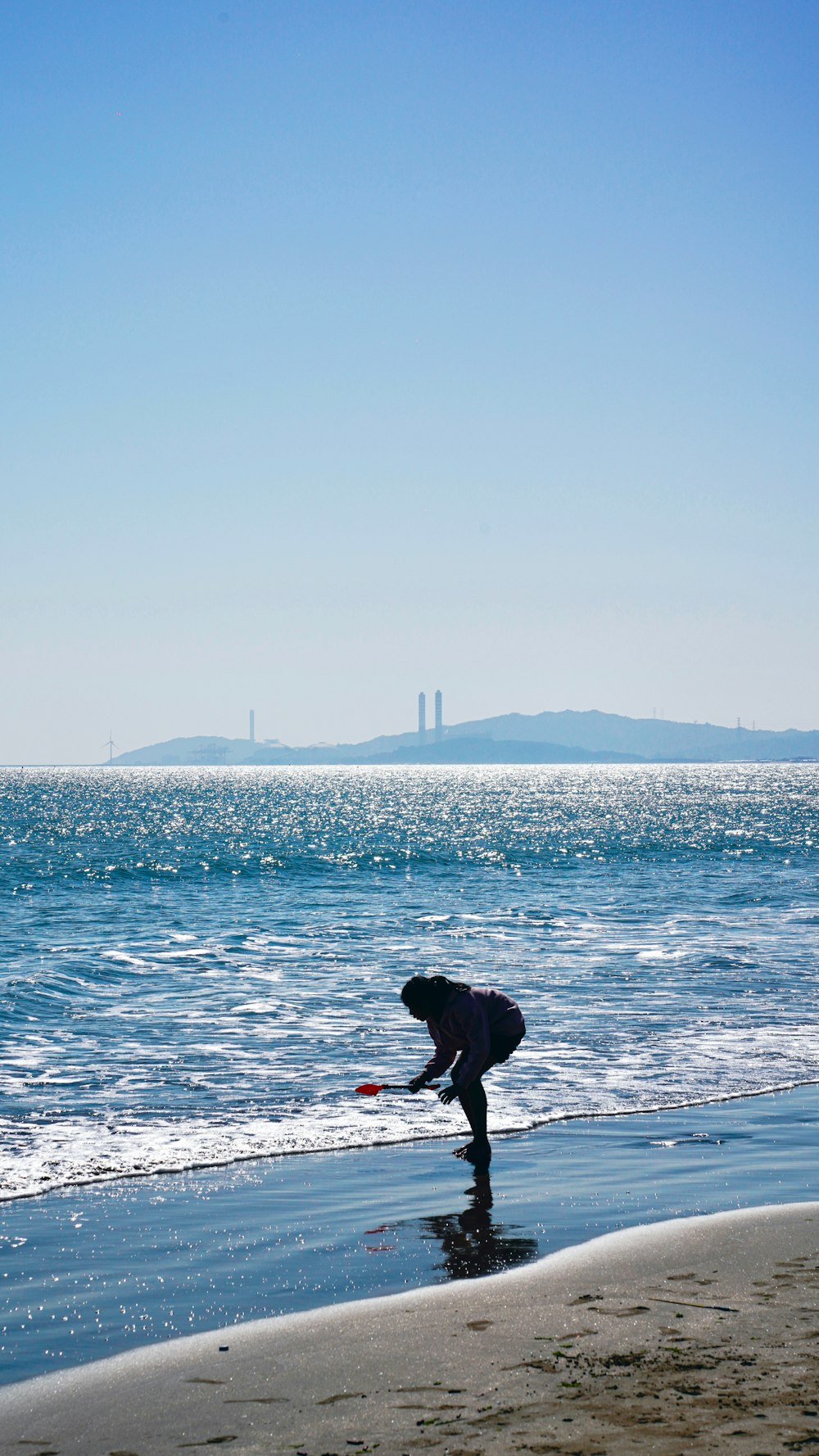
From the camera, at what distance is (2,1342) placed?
5602mm

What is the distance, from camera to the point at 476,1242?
6.98 meters

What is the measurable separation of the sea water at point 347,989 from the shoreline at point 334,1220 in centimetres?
71

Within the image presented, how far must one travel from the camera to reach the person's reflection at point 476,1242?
6.54 metres

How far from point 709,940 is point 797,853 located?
106 feet

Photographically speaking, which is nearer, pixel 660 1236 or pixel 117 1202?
pixel 660 1236

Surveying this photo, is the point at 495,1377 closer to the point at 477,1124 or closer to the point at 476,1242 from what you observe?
the point at 476,1242

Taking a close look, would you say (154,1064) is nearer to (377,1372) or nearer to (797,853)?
(377,1372)

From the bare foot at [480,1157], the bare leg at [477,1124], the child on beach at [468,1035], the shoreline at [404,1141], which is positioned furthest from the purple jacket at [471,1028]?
the shoreline at [404,1141]

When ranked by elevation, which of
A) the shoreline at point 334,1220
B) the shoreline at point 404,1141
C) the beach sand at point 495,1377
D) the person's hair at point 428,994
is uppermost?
the person's hair at point 428,994

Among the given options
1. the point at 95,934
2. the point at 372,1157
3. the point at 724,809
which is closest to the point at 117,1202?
the point at 372,1157

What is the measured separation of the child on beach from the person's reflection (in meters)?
0.77

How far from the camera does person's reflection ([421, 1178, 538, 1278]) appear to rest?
21.4 feet

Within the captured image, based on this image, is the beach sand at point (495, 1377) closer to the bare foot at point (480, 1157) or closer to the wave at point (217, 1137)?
the bare foot at point (480, 1157)

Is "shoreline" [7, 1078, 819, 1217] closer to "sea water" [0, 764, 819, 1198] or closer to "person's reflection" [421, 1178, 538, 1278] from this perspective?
"sea water" [0, 764, 819, 1198]
